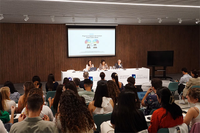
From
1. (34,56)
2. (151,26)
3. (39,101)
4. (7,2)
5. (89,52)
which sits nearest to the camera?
(39,101)

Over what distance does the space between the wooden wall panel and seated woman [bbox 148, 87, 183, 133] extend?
29.3 ft

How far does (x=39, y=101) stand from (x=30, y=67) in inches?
347

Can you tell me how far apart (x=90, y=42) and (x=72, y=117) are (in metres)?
9.22

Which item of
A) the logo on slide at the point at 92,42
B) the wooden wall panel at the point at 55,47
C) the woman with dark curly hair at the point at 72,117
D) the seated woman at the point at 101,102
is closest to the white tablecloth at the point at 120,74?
the wooden wall panel at the point at 55,47

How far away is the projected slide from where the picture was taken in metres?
11.0

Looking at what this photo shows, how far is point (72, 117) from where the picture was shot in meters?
2.28

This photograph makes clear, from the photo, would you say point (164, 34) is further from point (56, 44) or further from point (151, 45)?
point (56, 44)

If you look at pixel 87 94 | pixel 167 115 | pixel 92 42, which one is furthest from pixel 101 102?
pixel 92 42

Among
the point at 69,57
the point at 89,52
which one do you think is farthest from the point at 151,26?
the point at 69,57

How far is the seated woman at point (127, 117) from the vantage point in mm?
2338

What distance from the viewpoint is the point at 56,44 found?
10930 mm

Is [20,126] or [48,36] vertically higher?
[48,36]

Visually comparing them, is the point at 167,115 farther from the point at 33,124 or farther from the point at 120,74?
the point at 120,74

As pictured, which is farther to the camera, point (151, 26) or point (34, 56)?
point (151, 26)
